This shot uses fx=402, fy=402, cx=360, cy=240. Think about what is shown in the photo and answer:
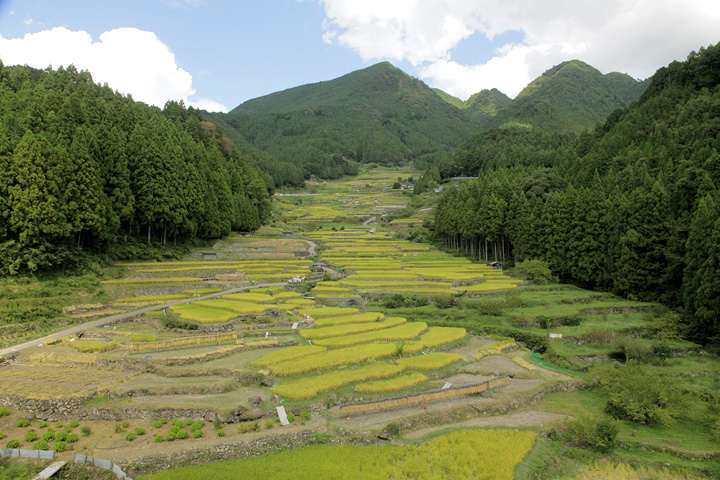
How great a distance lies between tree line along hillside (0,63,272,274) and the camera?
32469 millimetres

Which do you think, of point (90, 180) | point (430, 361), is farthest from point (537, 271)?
point (90, 180)

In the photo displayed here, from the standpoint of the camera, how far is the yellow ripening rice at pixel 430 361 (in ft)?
79.5

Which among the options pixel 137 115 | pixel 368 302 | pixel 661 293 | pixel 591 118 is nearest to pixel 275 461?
pixel 368 302

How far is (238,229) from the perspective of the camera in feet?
229

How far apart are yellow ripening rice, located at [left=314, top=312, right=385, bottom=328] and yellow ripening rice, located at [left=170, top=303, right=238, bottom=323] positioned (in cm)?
681

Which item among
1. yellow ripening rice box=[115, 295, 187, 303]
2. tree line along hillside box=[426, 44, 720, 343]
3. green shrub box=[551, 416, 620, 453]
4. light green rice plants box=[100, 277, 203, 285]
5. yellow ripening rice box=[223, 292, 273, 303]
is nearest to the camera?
green shrub box=[551, 416, 620, 453]

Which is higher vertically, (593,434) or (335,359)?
(335,359)

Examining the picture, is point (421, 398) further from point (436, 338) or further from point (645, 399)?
point (645, 399)

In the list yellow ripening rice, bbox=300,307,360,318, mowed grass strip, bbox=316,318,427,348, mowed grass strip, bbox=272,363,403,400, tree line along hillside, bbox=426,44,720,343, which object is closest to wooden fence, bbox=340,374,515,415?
mowed grass strip, bbox=272,363,403,400

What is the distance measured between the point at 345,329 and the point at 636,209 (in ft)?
103

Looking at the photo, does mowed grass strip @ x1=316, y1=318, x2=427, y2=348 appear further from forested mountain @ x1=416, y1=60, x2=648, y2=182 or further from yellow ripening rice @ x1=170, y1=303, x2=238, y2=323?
forested mountain @ x1=416, y1=60, x2=648, y2=182

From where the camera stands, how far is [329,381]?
68.9 ft

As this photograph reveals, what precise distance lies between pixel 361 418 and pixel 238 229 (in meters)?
56.4

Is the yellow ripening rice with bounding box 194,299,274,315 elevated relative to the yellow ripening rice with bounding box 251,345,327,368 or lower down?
→ elevated
